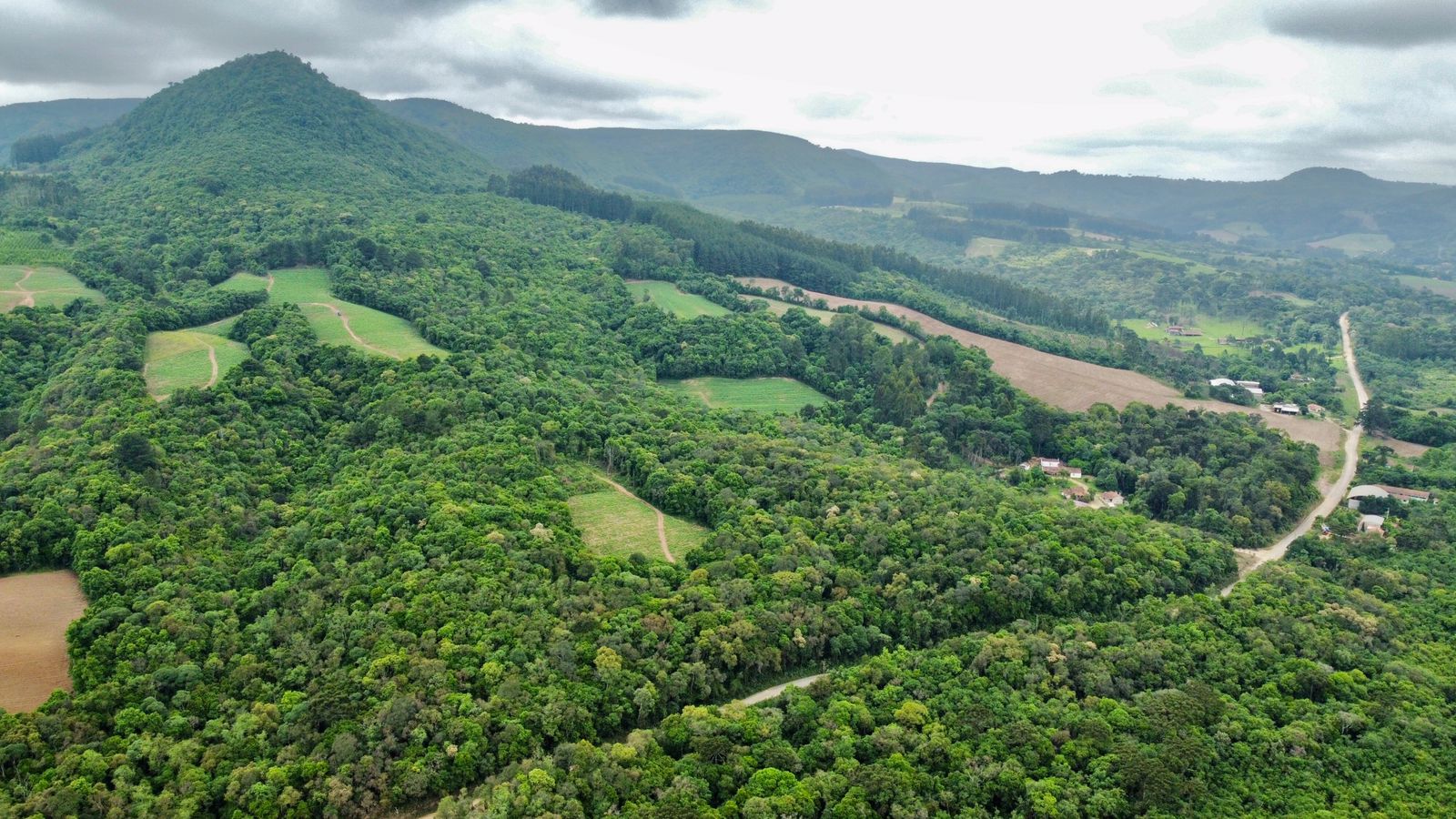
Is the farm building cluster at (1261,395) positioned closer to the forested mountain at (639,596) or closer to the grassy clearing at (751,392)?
the forested mountain at (639,596)

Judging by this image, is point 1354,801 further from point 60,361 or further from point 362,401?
point 60,361

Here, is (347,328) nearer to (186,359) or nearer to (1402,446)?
(186,359)

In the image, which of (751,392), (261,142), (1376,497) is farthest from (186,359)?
(1376,497)

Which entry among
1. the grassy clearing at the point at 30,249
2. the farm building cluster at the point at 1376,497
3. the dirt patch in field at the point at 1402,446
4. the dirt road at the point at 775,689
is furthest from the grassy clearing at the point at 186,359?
the dirt patch in field at the point at 1402,446

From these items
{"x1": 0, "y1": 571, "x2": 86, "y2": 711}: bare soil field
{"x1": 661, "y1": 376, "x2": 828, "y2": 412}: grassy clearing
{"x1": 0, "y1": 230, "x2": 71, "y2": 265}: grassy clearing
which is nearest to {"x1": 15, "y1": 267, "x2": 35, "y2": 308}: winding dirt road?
{"x1": 0, "y1": 230, "x2": 71, "y2": 265}: grassy clearing

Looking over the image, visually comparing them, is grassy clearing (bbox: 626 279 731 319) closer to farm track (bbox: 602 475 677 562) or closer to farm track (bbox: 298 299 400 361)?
farm track (bbox: 298 299 400 361)

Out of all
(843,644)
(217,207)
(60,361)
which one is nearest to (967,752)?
(843,644)

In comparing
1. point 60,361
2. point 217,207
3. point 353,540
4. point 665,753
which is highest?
point 217,207
